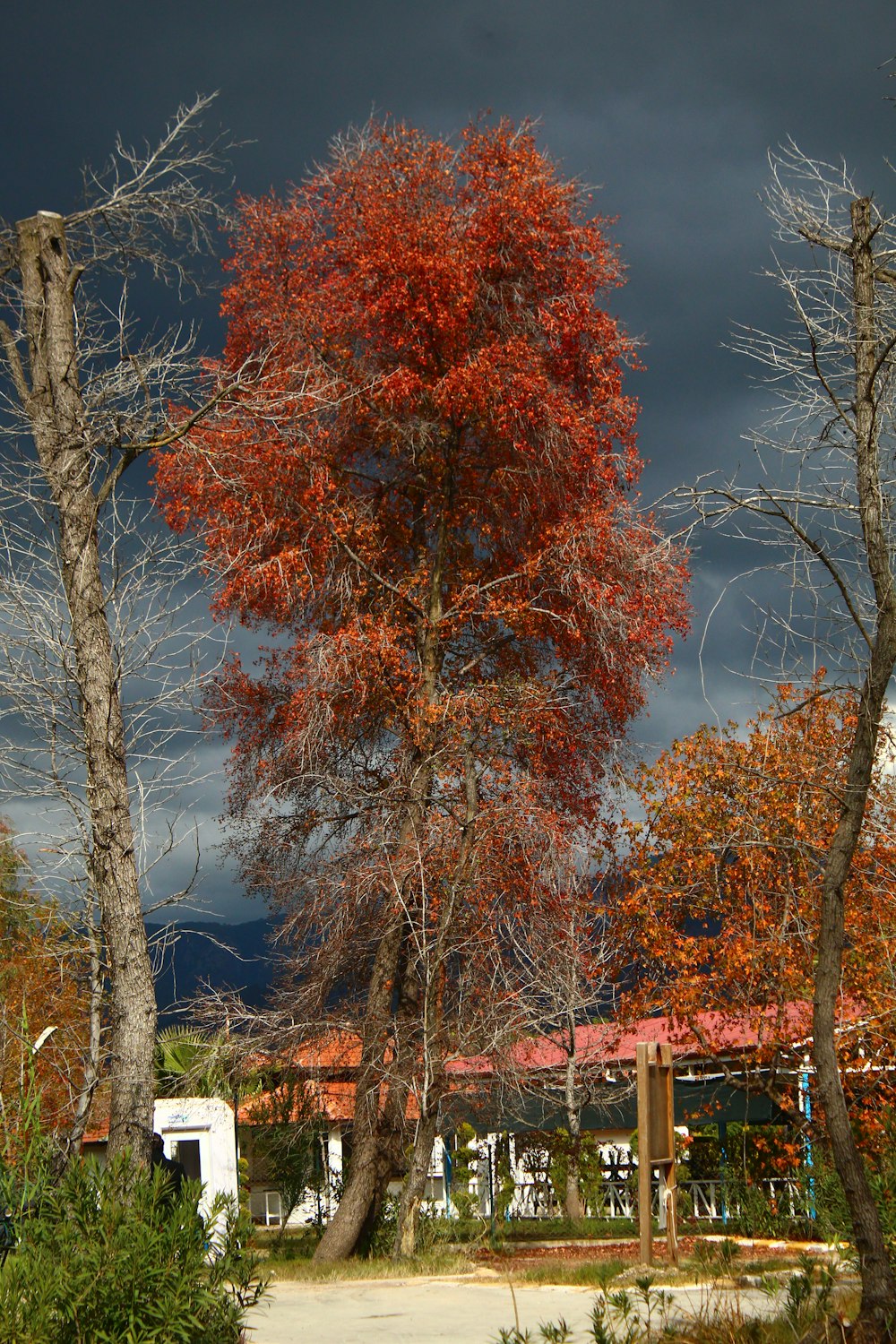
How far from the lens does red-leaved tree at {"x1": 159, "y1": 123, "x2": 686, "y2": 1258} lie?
48.4 feet

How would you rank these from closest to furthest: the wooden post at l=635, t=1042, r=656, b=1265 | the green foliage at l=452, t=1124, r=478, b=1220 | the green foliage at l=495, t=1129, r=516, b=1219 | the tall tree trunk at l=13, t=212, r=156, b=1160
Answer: the tall tree trunk at l=13, t=212, r=156, b=1160 → the wooden post at l=635, t=1042, r=656, b=1265 → the green foliage at l=495, t=1129, r=516, b=1219 → the green foliage at l=452, t=1124, r=478, b=1220

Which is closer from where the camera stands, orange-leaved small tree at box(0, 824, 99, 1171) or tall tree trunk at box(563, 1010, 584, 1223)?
orange-leaved small tree at box(0, 824, 99, 1171)

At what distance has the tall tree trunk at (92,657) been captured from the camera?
25.8 feet

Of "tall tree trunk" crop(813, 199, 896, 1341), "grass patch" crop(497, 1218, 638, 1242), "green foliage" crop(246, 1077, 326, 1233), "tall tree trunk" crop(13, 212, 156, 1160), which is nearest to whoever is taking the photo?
"tall tree trunk" crop(813, 199, 896, 1341)

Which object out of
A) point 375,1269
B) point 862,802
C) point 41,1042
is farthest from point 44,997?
point 862,802

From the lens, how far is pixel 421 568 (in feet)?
54.2

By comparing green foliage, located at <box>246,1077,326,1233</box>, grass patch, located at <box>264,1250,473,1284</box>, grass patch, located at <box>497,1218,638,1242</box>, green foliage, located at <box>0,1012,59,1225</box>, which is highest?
green foliage, located at <box>0,1012,59,1225</box>

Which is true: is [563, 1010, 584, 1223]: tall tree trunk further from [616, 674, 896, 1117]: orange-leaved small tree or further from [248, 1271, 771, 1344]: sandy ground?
[248, 1271, 771, 1344]: sandy ground

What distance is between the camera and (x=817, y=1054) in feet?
23.0

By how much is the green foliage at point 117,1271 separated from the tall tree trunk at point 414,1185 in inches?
320

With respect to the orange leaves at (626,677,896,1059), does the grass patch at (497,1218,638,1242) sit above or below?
below

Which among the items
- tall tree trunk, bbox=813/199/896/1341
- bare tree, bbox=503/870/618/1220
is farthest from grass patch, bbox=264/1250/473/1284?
tall tree trunk, bbox=813/199/896/1341

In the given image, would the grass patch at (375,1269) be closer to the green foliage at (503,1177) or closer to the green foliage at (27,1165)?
the green foliage at (503,1177)

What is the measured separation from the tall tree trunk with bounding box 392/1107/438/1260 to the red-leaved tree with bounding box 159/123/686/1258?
492 mm
